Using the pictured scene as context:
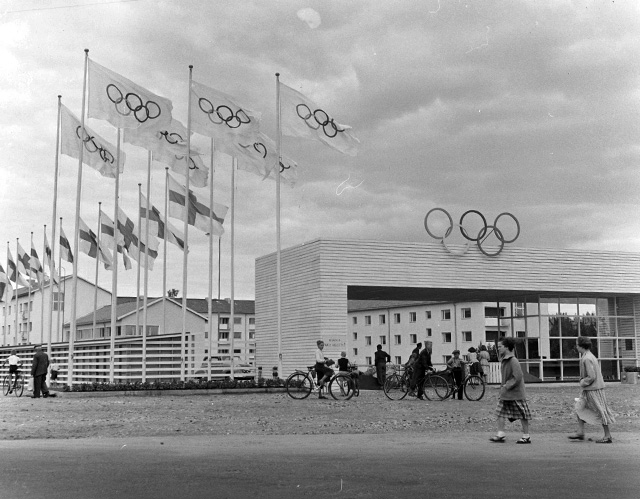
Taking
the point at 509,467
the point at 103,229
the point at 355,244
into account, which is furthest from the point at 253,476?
the point at 103,229

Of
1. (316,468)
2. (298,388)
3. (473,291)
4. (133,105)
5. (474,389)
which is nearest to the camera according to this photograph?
(316,468)

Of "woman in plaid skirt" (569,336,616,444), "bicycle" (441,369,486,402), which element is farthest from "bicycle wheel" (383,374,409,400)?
"woman in plaid skirt" (569,336,616,444)

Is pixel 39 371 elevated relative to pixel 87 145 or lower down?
lower down

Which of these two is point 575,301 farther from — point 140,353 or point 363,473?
point 363,473

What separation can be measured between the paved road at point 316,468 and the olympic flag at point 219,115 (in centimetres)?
1581

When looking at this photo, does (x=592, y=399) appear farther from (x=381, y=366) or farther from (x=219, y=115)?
(x=219, y=115)

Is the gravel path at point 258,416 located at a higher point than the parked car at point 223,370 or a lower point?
lower

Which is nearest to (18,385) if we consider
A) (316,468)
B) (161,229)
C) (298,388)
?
(161,229)

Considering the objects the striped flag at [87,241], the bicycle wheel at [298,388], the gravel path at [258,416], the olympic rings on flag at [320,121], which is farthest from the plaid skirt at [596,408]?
the striped flag at [87,241]

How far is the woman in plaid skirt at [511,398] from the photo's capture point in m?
12.5

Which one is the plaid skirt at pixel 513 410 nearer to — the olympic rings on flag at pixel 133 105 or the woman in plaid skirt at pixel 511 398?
the woman in plaid skirt at pixel 511 398

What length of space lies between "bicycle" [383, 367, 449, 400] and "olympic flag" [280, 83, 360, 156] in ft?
26.5

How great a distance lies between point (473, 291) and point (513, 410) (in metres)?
23.3

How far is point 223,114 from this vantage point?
27.4 metres
